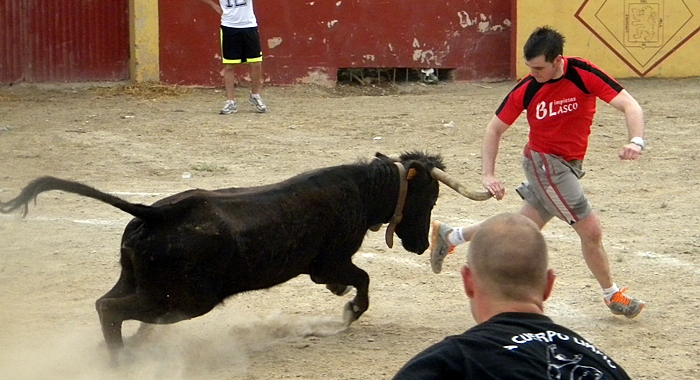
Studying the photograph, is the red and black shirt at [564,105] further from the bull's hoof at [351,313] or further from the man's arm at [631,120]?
the bull's hoof at [351,313]

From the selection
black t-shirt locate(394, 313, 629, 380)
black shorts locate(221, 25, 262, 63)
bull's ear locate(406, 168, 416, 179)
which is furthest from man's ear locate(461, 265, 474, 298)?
black shorts locate(221, 25, 262, 63)

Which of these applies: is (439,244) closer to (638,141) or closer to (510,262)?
(638,141)

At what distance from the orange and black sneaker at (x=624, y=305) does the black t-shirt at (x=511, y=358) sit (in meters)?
3.52

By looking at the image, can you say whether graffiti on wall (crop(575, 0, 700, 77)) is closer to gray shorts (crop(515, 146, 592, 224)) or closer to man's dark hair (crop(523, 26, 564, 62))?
gray shorts (crop(515, 146, 592, 224))

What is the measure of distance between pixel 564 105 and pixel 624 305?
1.18 meters

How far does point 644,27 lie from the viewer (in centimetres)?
1535

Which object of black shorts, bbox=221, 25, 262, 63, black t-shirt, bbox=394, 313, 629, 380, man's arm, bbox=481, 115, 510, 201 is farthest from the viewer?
black shorts, bbox=221, 25, 262, 63

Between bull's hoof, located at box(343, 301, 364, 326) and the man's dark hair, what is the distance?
1.64 meters

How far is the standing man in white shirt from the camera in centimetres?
1255

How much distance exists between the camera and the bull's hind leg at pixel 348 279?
5656mm

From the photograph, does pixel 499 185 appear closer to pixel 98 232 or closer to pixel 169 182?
pixel 98 232

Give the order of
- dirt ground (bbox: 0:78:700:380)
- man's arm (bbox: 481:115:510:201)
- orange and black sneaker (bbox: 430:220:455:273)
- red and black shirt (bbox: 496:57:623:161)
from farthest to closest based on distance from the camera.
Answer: orange and black sneaker (bbox: 430:220:455:273)
man's arm (bbox: 481:115:510:201)
red and black shirt (bbox: 496:57:623:161)
dirt ground (bbox: 0:78:700:380)

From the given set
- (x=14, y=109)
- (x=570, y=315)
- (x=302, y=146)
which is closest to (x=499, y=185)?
(x=570, y=315)

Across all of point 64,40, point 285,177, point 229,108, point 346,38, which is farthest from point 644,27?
point 64,40
